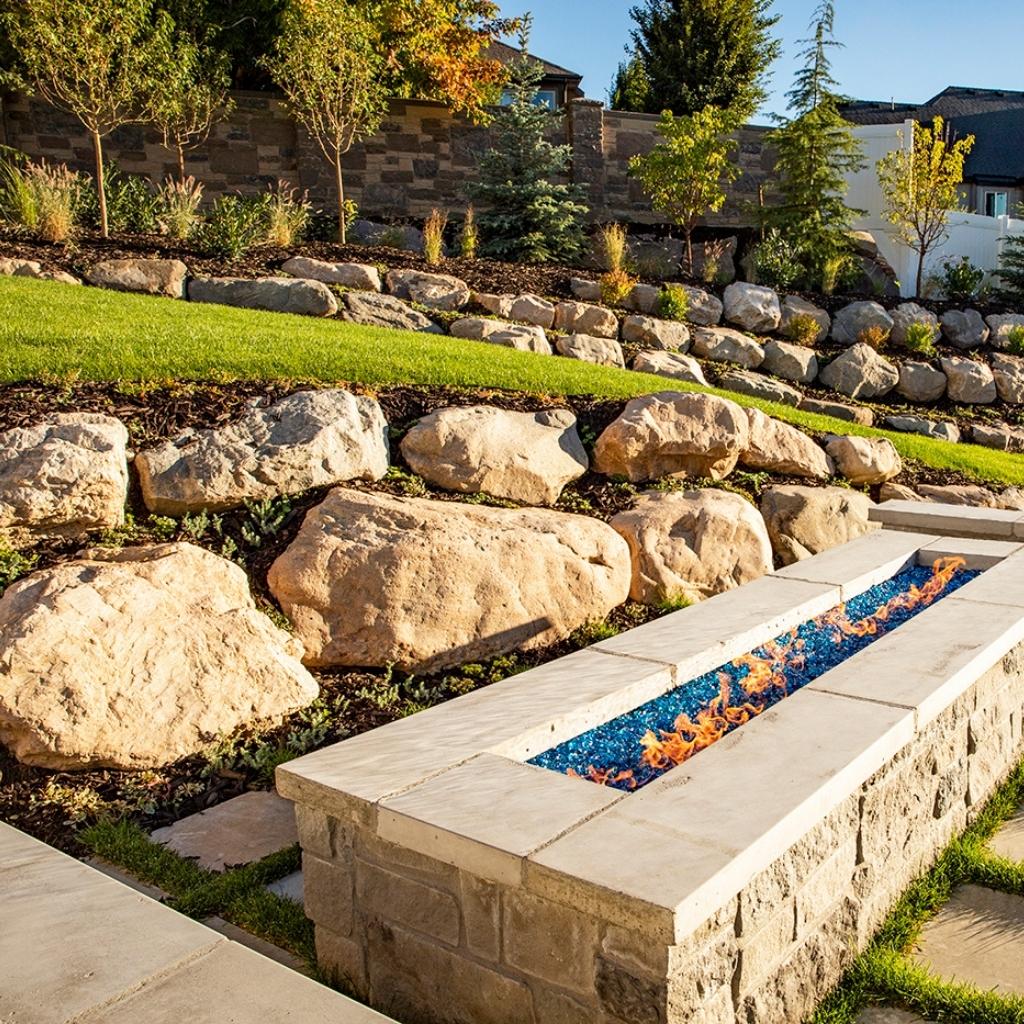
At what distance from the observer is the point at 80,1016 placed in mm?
1771

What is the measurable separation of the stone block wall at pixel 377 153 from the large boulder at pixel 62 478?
1070cm

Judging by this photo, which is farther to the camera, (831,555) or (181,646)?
(831,555)

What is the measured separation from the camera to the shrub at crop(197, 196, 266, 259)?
10203 millimetres

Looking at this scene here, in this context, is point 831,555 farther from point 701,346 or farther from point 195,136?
point 195,136

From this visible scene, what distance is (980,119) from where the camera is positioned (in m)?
29.8

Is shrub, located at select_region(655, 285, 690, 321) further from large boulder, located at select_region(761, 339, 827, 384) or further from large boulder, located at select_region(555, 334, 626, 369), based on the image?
large boulder, located at select_region(555, 334, 626, 369)

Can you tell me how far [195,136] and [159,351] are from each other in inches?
368

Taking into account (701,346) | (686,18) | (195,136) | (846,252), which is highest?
(686,18)

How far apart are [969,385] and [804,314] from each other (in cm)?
225

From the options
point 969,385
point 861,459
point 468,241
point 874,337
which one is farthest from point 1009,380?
point 468,241

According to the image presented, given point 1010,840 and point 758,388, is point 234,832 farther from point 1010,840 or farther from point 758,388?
point 758,388

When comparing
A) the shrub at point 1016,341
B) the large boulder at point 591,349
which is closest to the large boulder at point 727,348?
the large boulder at point 591,349

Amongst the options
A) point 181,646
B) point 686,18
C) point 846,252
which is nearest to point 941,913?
point 181,646

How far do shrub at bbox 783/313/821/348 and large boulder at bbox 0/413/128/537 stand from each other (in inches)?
392
